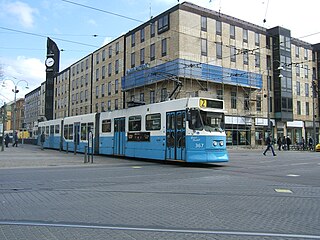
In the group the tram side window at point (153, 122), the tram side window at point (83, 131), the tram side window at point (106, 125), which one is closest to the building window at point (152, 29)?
the tram side window at point (83, 131)

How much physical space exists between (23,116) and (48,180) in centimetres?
10448

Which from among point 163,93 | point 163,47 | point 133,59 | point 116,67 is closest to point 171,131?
point 163,93

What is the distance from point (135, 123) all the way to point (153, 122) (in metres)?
2.10

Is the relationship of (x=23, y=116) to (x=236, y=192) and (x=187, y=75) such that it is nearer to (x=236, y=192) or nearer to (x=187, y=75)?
(x=187, y=75)

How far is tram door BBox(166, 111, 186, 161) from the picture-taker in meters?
16.6

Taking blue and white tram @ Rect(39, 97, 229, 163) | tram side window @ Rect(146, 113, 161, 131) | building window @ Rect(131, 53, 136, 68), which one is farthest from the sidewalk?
building window @ Rect(131, 53, 136, 68)

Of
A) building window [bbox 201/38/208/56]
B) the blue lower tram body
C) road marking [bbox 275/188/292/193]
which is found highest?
building window [bbox 201/38/208/56]

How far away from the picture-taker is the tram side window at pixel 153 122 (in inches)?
727

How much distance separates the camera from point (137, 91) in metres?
45.8

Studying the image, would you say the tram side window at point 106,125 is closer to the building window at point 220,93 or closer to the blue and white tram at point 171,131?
the blue and white tram at point 171,131

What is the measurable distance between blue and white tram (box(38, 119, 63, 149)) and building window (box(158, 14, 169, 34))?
17.3 metres

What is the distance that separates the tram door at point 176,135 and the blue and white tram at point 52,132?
17743 millimetres

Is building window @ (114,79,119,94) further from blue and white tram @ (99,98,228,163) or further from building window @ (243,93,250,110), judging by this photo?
blue and white tram @ (99,98,228,163)

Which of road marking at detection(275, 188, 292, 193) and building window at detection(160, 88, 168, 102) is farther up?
building window at detection(160, 88, 168, 102)
